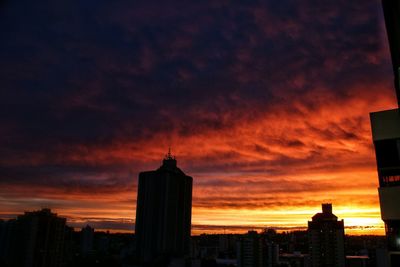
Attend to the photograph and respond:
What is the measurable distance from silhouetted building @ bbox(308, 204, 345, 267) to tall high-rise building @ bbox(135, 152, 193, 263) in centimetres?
2880

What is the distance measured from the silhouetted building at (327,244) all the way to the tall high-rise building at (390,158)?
37618mm

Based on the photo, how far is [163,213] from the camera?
7306cm

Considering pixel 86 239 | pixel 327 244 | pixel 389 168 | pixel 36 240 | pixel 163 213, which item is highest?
pixel 163 213

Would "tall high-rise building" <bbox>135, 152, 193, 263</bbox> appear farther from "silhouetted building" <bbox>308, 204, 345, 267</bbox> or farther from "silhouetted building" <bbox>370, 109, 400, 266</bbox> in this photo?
"silhouetted building" <bbox>370, 109, 400, 266</bbox>

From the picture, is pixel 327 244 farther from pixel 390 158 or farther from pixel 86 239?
pixel 86 239

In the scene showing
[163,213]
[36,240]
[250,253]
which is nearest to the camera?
[36,240]

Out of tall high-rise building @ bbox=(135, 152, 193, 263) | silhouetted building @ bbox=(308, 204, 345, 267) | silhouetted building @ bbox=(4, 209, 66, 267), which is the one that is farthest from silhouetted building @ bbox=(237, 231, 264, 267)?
silhouetted building @ bbox=(4, 209, 66, 267)

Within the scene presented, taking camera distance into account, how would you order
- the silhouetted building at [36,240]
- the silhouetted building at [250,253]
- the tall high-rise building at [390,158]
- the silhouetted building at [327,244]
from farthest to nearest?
1. the silhouetted building at [250,253]
2. the silhouetted building at [327,244]
3. the silhouetted building at [36,240]
4. the tall high-rise building at [390,158]

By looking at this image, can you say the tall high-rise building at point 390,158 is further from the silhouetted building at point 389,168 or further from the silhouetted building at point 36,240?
the silhouetted building at point 36,240

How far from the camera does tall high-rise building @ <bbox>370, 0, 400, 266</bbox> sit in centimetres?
756

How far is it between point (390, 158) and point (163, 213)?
218ft

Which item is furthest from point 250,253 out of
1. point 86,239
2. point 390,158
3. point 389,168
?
point 390,158

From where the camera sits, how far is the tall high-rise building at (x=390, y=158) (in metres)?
7.56

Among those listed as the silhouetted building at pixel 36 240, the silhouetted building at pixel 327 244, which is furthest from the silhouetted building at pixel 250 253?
the silhouetted building at pixel 36 240
